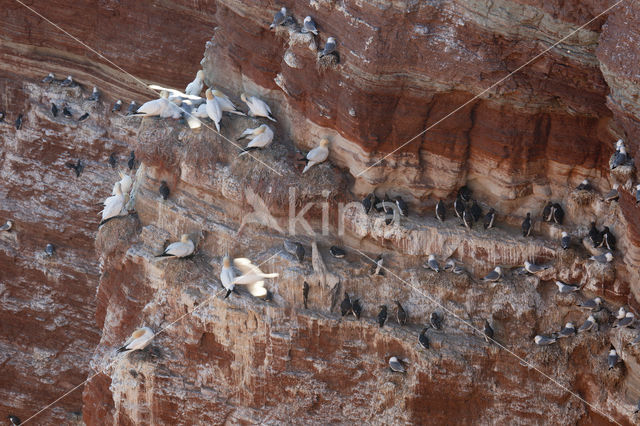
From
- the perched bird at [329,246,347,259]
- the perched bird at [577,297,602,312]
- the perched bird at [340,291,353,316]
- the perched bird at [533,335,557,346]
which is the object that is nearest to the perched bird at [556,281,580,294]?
the perched bird at [577,297,602,312]

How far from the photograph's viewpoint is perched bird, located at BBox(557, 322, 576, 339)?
14750 mm

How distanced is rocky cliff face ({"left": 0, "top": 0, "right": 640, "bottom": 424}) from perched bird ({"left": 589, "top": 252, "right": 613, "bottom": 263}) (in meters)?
0.10

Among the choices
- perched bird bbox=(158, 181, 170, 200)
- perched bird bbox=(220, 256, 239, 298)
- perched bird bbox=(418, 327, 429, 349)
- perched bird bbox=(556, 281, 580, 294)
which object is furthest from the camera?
perched bird bbox=(158, 181, 170, 200)

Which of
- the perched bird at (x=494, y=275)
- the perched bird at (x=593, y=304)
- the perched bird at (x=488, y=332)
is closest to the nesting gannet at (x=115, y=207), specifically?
the perched bird at (x=494, y=275)

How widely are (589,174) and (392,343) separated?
4498mm

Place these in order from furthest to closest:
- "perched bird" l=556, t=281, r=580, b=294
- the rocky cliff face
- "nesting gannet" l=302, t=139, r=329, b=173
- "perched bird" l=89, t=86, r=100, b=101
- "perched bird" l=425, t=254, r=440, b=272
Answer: "perched bird" l=89, t=86, r=100, b=101
"nesting gannet" l=302, t=139, r=329, b=173
"perched bird" l=425, t=254, r=440, b=272
"perched bird" l=556, t=281, r=580, b=294
the rocky cliff face

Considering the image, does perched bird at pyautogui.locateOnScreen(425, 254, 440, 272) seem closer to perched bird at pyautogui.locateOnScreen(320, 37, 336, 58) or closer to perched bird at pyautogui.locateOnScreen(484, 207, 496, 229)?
perched bird at pyautogui.locateOnScreen(484, 207, 496, 229)

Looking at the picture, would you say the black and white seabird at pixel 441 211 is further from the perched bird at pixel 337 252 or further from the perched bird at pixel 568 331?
the perched bird at pixel 568 331

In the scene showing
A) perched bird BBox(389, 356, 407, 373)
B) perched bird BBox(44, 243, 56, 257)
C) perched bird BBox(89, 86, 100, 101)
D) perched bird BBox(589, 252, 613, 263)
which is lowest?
perched bird BBox(44, 243, 56, 257)

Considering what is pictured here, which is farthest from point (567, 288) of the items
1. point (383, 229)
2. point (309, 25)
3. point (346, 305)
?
point (309, 25)

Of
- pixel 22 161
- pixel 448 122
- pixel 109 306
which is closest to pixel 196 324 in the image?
pixel 109 306

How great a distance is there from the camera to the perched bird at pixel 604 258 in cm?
1429

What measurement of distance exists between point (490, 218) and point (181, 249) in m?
5.67

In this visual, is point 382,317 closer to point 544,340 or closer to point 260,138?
point 544,340
